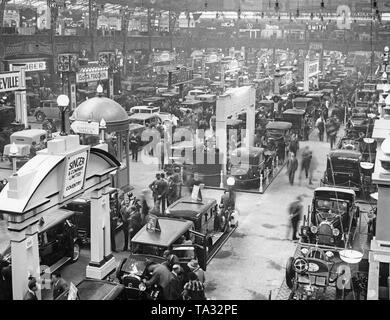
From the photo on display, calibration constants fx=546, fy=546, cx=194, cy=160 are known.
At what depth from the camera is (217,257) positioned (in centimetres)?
1573

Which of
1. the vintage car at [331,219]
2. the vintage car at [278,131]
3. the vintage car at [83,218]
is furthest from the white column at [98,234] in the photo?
the vintage car at [278,131]

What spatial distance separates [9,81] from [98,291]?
775 inches

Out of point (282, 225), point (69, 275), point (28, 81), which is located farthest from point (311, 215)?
point (28, 81)

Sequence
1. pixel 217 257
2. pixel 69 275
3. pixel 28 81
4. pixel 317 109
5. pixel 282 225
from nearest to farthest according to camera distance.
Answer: pixel 69 275 → pixel 217 257 → pixel 282 225 → pixel 317 109 → pixel 28 81

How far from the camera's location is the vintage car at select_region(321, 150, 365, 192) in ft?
72.7

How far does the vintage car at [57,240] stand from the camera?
13914 millimetres

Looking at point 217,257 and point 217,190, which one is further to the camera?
point 217,190

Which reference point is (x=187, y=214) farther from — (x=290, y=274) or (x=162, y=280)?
(x=162, y=280)

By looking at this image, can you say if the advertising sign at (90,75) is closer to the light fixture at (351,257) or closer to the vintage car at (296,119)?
the vintage car at (296,119)

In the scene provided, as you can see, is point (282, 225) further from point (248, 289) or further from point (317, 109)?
point (317, 109)

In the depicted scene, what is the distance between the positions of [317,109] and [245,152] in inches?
661

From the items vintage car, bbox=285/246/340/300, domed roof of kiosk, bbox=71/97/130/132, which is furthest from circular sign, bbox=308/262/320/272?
domed roof of kiosk, bbox=71/97/130/132

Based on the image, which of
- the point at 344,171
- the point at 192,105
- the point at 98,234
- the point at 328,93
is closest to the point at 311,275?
the point at 98,234

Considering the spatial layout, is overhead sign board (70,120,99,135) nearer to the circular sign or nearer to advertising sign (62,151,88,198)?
advertising sign (62,151,88,198)
